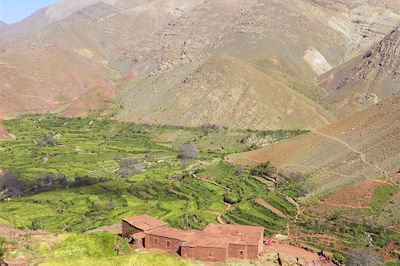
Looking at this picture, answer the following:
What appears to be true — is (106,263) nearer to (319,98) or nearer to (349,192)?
(349,192)

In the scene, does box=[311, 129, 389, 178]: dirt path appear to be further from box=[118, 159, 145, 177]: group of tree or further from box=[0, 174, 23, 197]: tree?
box=[0, 174, 23, 197]: tree

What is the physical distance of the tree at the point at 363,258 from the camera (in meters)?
54.1

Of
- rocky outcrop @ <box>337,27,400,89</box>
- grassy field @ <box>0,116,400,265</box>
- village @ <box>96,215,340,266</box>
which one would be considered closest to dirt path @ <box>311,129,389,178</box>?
grassy field @ <box>0,116,400,265</box>

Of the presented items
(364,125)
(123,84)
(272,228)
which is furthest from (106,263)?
(123,84)

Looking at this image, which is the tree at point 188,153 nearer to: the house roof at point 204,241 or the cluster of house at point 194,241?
the cluster of house at point 194,241

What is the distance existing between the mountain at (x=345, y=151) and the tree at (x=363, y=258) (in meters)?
19.5

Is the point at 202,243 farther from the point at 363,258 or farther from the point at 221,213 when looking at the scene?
the point at 221,213

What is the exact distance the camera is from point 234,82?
149m

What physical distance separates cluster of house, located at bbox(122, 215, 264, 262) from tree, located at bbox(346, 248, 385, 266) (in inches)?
426

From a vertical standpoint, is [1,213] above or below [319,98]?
below

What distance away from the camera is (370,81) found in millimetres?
158250

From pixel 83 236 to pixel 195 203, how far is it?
41486 mm

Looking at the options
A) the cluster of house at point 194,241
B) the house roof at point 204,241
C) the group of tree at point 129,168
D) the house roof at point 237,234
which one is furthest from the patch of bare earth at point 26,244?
the group of tree at point 129,168

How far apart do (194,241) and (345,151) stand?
4579 centimetres
